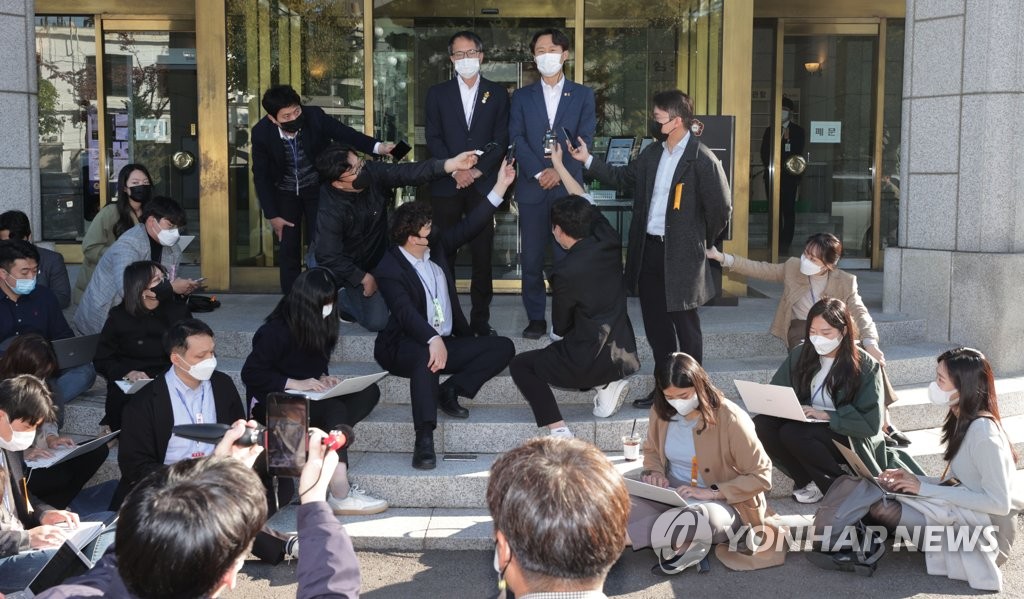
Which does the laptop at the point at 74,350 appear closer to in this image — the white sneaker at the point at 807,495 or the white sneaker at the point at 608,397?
the white sneaker at the point at 608,397

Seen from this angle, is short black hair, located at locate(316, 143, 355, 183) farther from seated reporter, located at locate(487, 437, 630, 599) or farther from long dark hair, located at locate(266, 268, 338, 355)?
seated reporter, located at locate(487, 437, 630, 599)

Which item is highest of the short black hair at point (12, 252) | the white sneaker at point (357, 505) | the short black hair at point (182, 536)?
the short black hair at point (12, 252)

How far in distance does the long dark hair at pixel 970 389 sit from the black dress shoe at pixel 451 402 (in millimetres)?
2690

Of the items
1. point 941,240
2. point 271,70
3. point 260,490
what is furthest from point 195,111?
point 260,490

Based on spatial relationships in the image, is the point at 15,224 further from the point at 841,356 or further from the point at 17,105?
the point at 841,356

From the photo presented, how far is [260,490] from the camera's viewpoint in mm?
2428

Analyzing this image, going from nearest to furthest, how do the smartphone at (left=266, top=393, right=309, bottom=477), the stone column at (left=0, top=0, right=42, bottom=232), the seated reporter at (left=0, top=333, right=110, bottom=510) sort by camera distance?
the smartphone at (left=266, top=393, right=309, bottom=477), the seated reporter at (left=0, top=333, right=110, bottom=510), the stone column at (left=0, top=0, right=42, bottom=232)

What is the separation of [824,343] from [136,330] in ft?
12.6

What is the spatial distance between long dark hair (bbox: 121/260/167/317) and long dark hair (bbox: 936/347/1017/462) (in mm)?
4293

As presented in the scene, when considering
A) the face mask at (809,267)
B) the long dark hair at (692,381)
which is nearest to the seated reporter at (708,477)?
the long dark hair at (692,381)

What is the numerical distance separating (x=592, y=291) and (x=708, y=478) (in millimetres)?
1323

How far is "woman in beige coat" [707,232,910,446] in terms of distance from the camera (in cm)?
643

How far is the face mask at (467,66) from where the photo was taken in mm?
6977

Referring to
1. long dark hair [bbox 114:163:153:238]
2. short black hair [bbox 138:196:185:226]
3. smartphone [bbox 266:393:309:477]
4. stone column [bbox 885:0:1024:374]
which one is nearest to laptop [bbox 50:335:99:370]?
short black hair [bbox 138:196:185:226]
